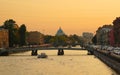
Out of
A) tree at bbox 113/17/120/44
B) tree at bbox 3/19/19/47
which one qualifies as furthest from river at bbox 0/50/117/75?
tree at bbox 3/19/19/47

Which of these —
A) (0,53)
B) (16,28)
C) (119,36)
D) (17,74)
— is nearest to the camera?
(17,74)

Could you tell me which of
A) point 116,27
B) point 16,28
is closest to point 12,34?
point 16,28

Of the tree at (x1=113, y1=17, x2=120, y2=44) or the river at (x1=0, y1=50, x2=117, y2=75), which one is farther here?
the tree at (x1=113, y1=17, x2=120, y2=44)

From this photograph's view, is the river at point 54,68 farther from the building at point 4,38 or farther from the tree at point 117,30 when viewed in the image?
the building at point 4,38

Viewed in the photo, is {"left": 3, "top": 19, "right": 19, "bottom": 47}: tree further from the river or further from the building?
the river

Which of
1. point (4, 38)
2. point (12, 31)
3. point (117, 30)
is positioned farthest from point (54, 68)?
point (12, 31)

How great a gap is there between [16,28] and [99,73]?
124607 mm

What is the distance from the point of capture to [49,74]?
72.7 m

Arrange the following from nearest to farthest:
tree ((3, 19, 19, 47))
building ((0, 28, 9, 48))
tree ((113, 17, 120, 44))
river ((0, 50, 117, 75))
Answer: river ((0, 50, 117, 75)) < tree ((113, 17, 120, 44)) < building ((0, 28, 9, 48)) < tree ((3, 19, 19, 47))

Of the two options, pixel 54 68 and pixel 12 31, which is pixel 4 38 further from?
pixel 54 68

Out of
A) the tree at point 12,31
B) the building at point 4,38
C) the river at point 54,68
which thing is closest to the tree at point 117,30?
the tree at point 12,31

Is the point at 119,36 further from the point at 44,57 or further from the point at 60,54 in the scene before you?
the point at 44,57

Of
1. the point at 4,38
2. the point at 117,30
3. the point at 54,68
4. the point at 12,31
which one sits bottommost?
the point at 54,68

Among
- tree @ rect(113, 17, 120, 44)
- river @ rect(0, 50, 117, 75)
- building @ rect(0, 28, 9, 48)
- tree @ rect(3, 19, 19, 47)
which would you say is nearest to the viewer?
river @ rect(0, 50, 117, 75)
